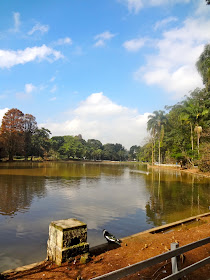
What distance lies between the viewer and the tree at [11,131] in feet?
172

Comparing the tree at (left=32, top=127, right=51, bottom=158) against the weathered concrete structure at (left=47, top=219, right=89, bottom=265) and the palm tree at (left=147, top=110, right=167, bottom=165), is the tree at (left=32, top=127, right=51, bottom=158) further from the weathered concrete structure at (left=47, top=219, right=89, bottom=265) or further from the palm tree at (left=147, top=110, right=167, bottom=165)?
the weathered concrete structure at (left=47, top=219, right=89, bottom=265)

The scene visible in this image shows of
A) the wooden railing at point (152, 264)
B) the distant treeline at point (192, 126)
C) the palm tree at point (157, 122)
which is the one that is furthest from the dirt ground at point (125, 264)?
the palm tree at point (157, 122)

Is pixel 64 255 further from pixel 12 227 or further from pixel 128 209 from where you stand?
pixel 128 209

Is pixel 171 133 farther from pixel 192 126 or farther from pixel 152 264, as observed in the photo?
pixel 152 264

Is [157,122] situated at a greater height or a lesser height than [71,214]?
greater

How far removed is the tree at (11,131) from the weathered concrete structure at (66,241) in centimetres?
5184

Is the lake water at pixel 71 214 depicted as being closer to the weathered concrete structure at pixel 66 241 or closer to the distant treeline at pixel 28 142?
the weathered concrete structure at pixel 66 241

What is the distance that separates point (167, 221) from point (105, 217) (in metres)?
2.58

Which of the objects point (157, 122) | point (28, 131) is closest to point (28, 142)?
point (28, 131)

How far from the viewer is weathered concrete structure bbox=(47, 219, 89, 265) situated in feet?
13.9

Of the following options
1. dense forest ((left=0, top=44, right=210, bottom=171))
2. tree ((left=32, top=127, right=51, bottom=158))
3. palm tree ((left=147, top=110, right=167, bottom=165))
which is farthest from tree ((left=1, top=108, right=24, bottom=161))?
palm tree ((left=147, top=110, right=167, bottom=165))

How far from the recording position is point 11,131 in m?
53.1

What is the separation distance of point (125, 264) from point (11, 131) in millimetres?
54753

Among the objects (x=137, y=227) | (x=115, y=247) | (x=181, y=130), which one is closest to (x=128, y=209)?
(x=137, y=227)
